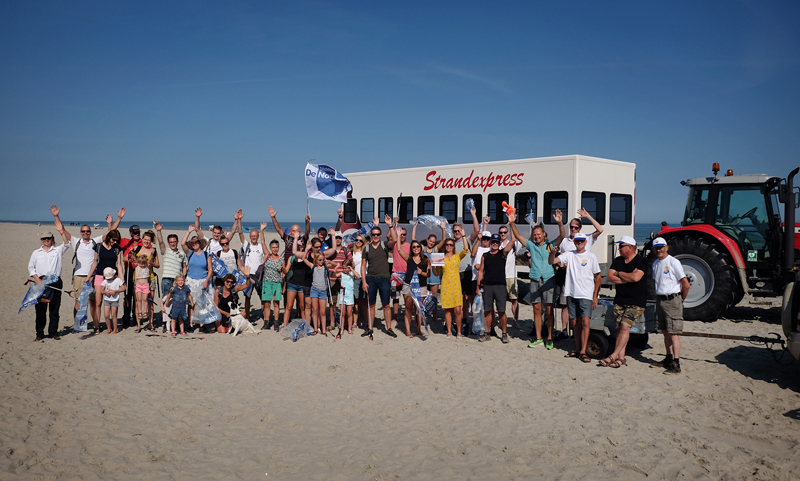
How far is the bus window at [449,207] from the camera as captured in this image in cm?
1332

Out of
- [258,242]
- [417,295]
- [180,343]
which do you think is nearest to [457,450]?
[417,295]

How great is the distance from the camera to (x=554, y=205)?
38.3 ft

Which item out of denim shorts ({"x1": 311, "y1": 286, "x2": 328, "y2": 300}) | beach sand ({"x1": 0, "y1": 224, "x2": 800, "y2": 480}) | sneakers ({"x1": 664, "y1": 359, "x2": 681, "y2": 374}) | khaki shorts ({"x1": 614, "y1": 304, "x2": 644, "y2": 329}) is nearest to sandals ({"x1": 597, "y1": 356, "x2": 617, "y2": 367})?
beach sand ({"x1": 0, "y1": 224, "x2": 800, "y2": 480})

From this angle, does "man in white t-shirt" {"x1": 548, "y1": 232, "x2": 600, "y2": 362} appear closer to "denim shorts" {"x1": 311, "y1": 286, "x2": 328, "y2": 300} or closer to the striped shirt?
"denim shorts" {"x1": 311, "y1": 286, "x2": 328, "y2": 300}

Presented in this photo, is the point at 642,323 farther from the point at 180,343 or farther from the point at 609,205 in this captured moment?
the point at 180,343

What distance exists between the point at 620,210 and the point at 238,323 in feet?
28.7

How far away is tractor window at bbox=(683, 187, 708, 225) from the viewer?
9367mm

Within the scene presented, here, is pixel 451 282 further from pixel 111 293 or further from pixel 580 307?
pixel 111 293

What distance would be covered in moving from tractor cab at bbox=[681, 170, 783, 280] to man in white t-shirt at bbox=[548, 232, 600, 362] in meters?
3.70

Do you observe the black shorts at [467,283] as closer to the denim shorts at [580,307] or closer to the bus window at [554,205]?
the denim shorts at [580,307]

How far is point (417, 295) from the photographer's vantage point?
8633mm

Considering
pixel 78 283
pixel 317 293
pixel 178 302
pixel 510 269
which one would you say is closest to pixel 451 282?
pixel 510 269

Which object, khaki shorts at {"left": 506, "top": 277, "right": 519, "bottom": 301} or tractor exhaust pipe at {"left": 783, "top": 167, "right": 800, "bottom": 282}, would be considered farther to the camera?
khaki shorts at {"left": 506, "top": 277, "right": 519, "bottom": 301}

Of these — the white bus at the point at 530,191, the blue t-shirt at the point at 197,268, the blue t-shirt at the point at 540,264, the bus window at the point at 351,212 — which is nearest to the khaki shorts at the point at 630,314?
the blue t-shirt at the point at 540,264
